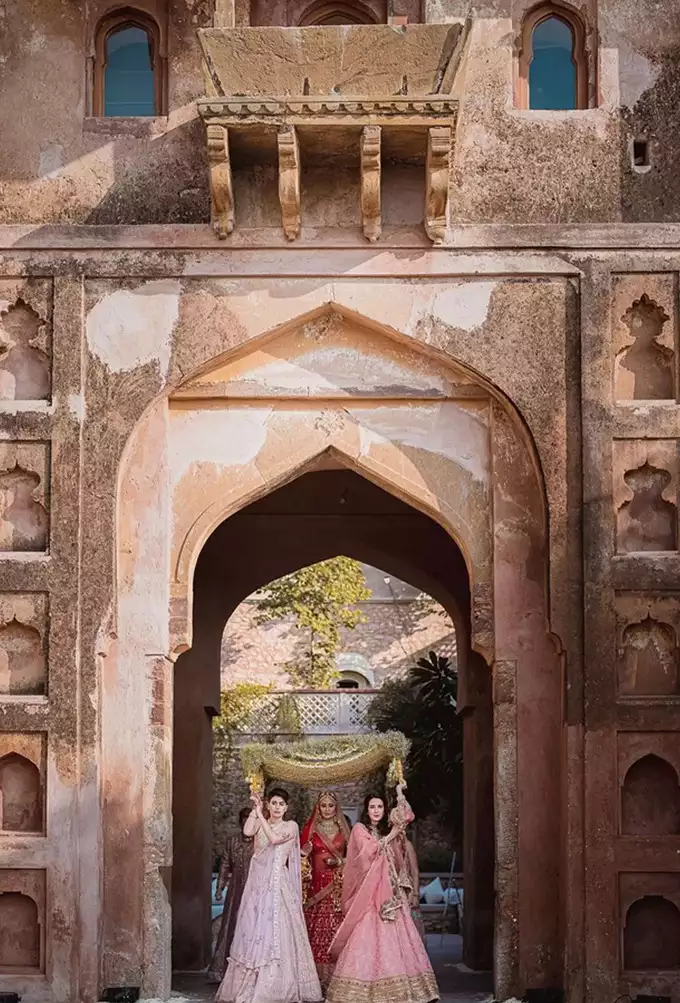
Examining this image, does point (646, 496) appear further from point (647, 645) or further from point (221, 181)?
point (221, 181)

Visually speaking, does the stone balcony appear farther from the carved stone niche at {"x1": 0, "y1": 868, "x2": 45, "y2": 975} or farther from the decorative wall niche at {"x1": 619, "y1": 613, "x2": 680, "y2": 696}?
the carved stone niche at {"x1": 0, "y1": 868, "x2": 45, "y2": 975}

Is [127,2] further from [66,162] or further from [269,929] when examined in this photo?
[269,929]

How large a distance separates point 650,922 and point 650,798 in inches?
29.6

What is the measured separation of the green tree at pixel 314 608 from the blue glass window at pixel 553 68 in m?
21.5

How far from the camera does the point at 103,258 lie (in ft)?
38.2

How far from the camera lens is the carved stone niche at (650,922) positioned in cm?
1104

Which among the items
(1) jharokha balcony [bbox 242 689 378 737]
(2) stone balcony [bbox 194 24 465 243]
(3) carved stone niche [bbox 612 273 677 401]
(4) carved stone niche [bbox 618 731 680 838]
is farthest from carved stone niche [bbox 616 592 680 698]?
(1) jharokha balcony [bbox 242 689 378 737]

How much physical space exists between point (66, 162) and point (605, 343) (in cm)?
370

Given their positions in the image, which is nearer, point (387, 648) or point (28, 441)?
point (28, 441)

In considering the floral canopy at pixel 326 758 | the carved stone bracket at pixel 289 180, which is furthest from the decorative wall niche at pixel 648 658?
the carved stone bracket at pixel 289 180

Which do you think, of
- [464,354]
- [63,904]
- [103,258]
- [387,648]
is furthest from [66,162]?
[387,648]

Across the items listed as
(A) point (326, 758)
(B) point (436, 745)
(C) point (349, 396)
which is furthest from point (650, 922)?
(B) point (436, 745)

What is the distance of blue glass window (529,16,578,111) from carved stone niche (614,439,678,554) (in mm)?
2367

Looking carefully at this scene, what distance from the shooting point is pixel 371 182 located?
11.3 meters
